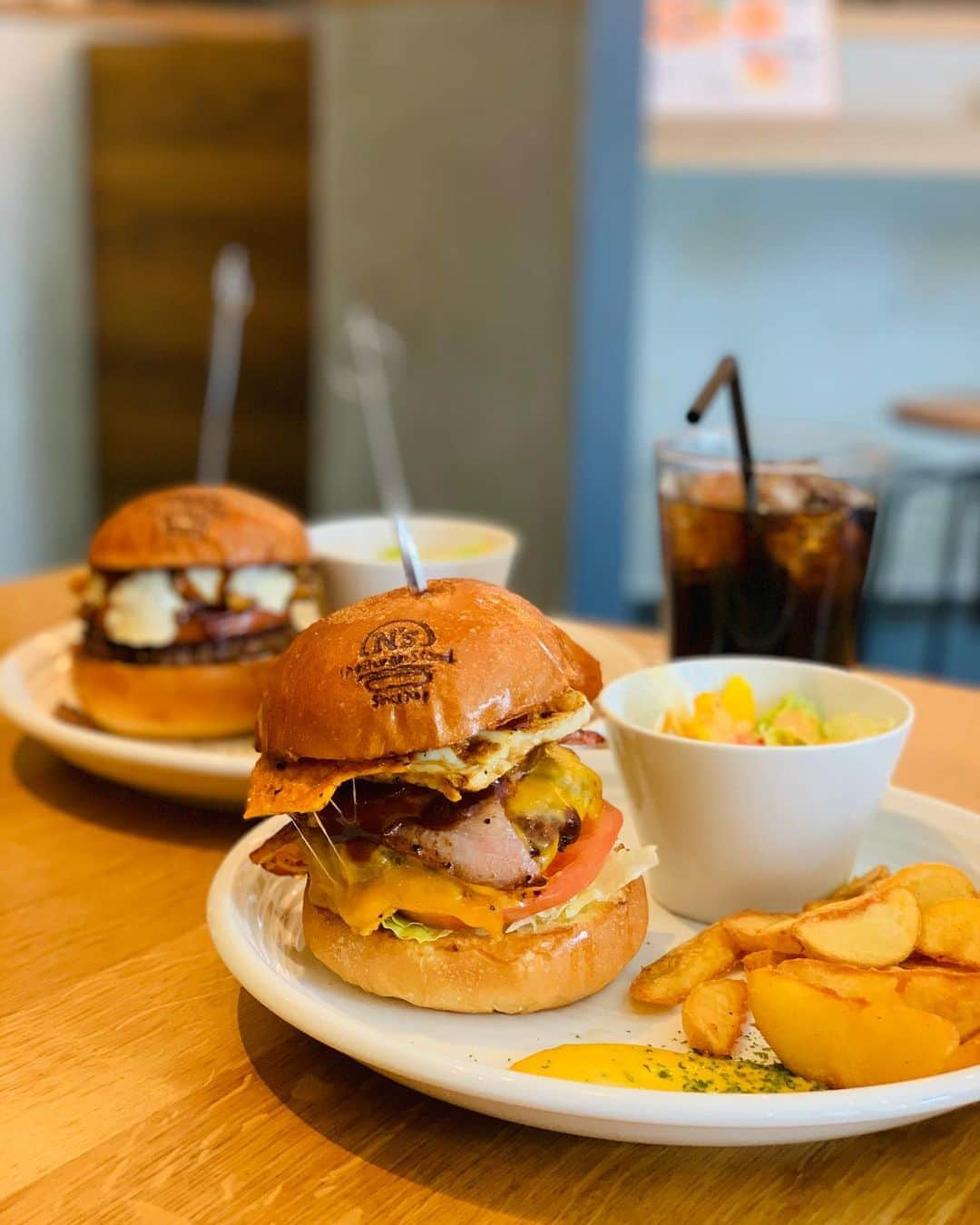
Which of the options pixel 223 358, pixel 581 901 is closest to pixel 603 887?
pixel 581 901

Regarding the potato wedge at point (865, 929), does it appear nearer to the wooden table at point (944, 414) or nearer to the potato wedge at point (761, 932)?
the potato wedge at point (761, 932)

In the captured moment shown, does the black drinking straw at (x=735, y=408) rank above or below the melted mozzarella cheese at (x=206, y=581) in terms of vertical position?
above

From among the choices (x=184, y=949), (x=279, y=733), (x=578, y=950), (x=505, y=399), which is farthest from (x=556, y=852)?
(x=505, y=399)

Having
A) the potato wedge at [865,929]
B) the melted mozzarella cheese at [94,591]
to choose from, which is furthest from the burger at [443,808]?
the melted mozzarella cheese at [94,591]

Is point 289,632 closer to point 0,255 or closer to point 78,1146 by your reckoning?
point 78,1146

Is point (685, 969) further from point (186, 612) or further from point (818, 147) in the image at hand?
point (818, 147)
